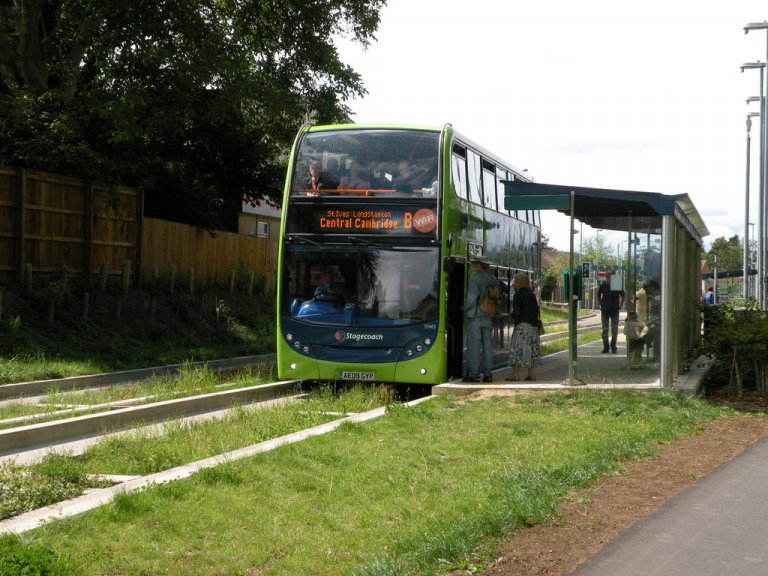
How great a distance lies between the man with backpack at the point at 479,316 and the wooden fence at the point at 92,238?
10.1 meters

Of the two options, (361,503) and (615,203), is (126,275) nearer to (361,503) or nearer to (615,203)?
(615,203)

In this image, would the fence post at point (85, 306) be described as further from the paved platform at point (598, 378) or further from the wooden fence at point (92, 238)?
the paved platform at point (598, 378)

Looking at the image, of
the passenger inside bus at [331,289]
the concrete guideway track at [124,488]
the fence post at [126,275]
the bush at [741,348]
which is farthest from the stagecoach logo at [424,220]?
the fence post at [126,275]

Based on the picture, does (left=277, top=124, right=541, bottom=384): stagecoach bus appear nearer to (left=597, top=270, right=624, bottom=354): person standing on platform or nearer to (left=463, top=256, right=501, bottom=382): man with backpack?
(left=463, top=256, right=501, bottom=382): man with backpack

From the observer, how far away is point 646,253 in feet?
58.1

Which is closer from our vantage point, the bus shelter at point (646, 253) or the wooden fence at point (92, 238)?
the bus shelter at point (646, 253)

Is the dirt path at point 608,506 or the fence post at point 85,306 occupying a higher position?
the fence post at point 85,306

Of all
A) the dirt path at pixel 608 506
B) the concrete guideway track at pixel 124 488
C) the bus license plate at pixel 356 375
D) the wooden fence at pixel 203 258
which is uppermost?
the wooden fence at pixel 203 258

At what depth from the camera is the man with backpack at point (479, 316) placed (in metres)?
16.7

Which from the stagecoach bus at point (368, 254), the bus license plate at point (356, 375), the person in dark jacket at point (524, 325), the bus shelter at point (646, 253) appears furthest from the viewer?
the person in dark jacket at point (524, 325)

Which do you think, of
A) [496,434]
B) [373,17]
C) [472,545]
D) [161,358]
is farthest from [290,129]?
[472,545]

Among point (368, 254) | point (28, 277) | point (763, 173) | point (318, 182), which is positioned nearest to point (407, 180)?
point (368, 254)

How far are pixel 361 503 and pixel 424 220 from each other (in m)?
8.44

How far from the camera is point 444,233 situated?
15766mm
